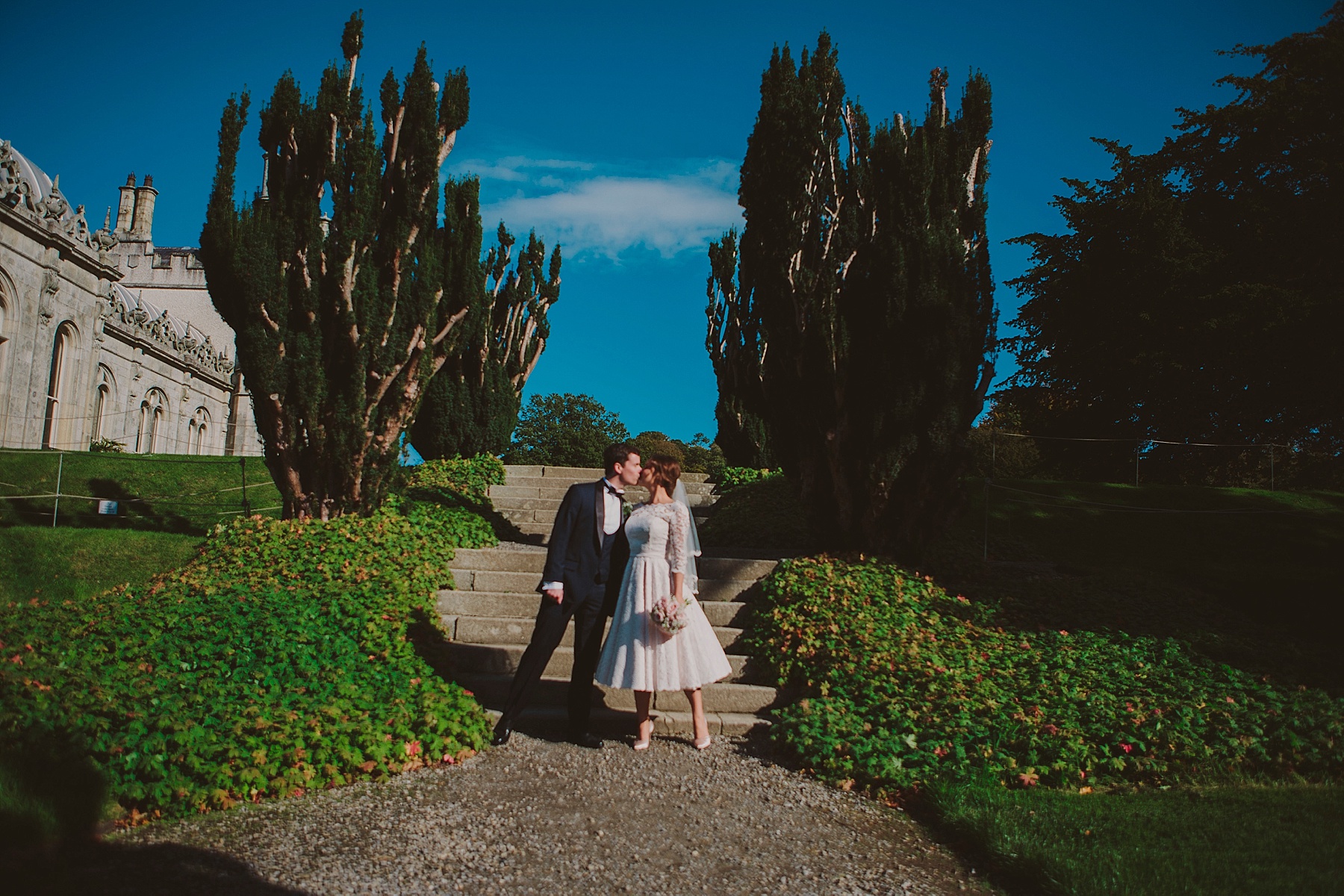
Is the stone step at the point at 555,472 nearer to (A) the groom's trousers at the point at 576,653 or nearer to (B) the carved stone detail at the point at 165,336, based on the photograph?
(A) the groom's trousers at the point at 576,653

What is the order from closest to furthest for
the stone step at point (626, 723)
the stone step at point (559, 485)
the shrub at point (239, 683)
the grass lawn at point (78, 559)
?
the shrub at point (239, 683)
the stone step at point (626, 723)
the grass lawn at point (78, 559)
the stone step at point (559, 485)

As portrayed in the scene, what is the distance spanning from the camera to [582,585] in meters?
5.33

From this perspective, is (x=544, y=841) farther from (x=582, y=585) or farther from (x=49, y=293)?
(x=49, y=293)

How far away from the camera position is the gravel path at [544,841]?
A: 332 cm

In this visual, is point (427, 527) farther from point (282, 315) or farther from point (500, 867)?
point (500, 867)

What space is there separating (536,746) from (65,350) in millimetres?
25037

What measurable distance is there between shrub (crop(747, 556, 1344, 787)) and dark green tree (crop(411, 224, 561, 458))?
33.5 ft

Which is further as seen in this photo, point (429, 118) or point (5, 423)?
point (5, 423)

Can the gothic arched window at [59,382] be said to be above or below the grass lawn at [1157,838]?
above

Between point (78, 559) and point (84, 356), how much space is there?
18258 millimetres

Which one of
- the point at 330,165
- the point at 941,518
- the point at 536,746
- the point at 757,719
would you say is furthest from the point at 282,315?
the point at 941,518

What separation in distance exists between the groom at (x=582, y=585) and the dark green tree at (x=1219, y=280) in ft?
60.7

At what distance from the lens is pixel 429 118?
980 centimetres

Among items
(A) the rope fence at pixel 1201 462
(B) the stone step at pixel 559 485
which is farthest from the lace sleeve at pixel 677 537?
(A) the rope fence at pixel 1201 462
